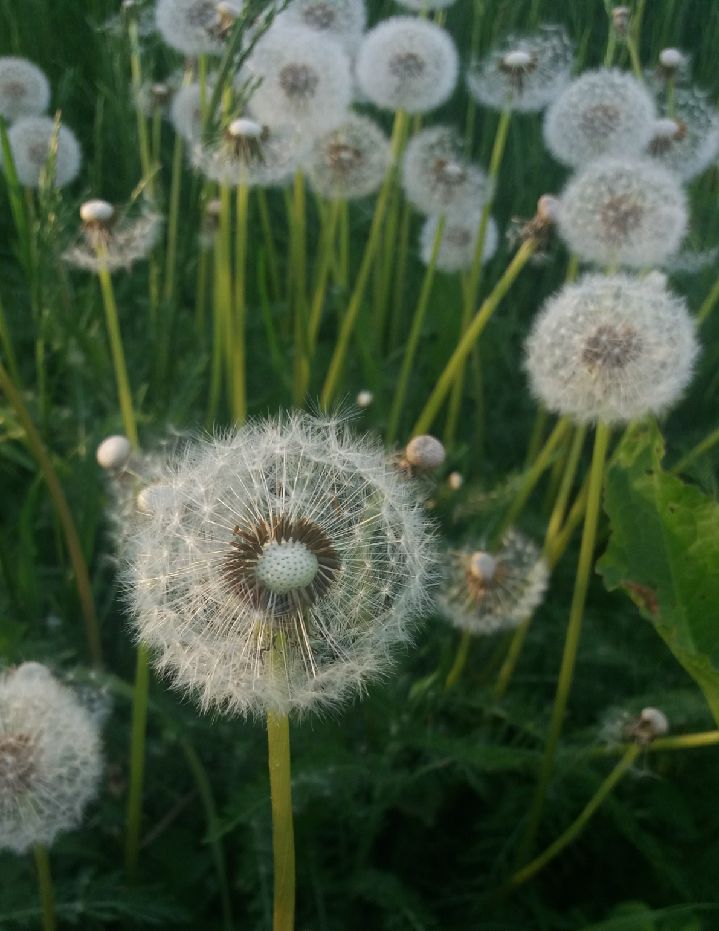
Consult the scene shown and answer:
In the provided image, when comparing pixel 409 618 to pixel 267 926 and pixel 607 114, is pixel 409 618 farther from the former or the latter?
pixel 607 114

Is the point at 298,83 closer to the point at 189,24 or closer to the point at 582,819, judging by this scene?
the point at 189,24

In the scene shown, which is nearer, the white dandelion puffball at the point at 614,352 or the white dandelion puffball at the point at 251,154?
the white dandelion puffball at the point at 614,352

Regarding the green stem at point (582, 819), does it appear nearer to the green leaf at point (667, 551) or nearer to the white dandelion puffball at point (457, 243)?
the green leaf at point (667, 551)

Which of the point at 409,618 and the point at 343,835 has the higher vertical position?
the point at 409,618

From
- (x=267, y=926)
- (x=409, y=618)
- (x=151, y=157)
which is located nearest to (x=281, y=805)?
(x=409, y=618)

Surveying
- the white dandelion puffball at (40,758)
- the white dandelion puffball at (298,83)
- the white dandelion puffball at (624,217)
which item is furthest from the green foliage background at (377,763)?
the white dandelion puffball at (624,217)

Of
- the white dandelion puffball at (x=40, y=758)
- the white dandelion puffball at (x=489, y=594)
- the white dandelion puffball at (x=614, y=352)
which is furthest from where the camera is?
the white dandelion puffball at (x=489, y=594)

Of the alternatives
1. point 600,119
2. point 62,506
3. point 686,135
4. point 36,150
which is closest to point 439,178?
point 600,119

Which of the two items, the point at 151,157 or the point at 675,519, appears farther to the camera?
the point at 151,157
